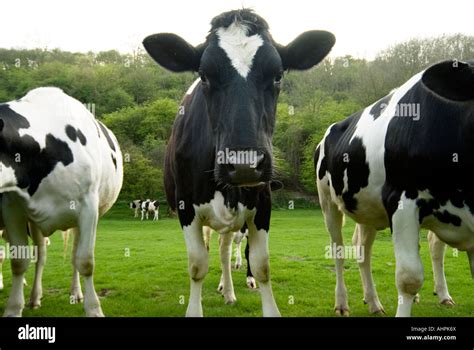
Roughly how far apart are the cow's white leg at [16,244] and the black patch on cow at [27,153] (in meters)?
0.51

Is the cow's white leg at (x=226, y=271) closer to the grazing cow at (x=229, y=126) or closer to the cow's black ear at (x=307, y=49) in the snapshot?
the grazing cow at (x=229, y=126)

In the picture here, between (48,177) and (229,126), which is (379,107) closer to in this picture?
(229,126)

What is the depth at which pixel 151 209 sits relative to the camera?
17688 mm

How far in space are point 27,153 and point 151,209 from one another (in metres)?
12.6

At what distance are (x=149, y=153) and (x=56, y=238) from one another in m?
8.41

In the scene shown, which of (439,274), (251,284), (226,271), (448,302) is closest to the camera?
(448,302)

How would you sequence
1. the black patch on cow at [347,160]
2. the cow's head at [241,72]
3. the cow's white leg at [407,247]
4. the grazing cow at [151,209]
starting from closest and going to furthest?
1. the cow's head at [241,72]
2. the cow's white leg at [407,247]
3. the black patch on cow at [347,160]
4. the grazing cow at [151,209]

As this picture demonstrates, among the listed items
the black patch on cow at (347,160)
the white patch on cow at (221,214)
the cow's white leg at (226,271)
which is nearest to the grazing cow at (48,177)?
the white patch on cow at (221,214)

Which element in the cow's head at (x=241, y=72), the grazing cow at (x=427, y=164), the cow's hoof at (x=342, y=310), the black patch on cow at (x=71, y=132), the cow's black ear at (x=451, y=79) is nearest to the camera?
the cow's head at (x=241, y=72)

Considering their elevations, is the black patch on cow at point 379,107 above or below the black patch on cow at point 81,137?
above

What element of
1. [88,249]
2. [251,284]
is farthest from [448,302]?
[88,249]

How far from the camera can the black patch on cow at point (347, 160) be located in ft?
18.0

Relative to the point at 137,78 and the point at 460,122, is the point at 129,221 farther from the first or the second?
the point at 460,122
